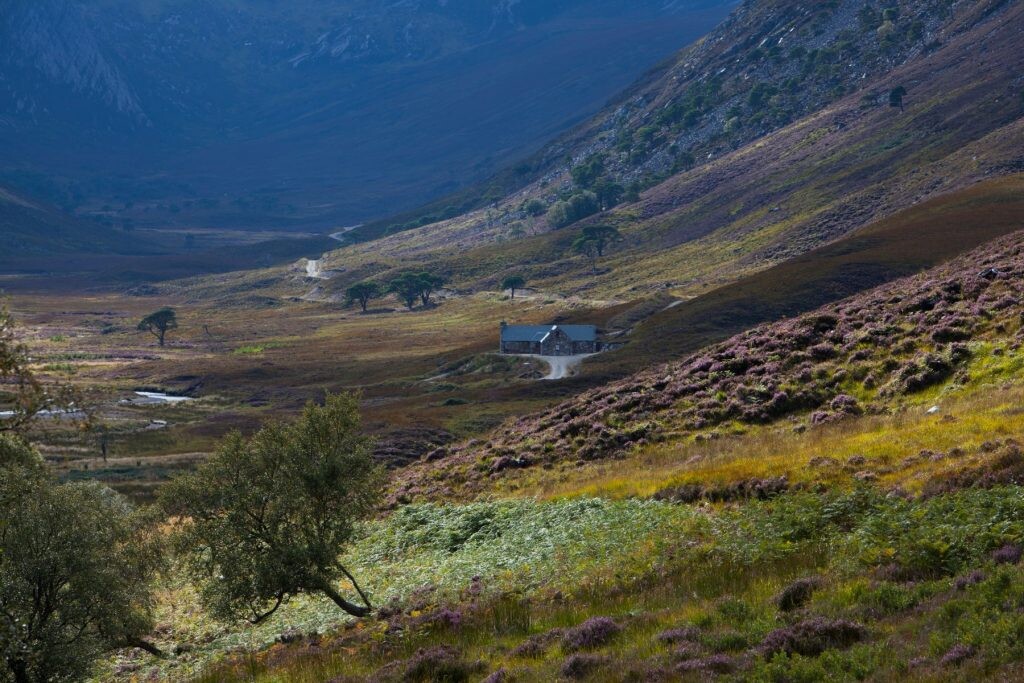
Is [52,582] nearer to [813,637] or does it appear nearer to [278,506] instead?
[278,506]

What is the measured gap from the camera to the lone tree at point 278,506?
90.5ft

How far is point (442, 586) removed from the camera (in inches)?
1099

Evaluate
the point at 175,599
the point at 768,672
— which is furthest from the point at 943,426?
the point at 175,599

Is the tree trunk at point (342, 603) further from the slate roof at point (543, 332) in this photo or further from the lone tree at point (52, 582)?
the slate roof at point (543, 332)

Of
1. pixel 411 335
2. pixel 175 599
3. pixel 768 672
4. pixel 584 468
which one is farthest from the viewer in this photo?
pixel 411 335

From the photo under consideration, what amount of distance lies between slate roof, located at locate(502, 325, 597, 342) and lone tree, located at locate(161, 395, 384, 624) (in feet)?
353

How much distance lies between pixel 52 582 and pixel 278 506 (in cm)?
647

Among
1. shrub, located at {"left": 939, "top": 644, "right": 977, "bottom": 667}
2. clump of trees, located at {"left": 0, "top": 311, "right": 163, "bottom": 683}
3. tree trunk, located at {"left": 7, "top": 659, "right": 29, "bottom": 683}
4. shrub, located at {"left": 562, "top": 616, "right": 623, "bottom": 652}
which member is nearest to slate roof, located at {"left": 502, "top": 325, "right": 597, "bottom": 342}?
clump of trees, located at {"left": 0, "top": 311, "right": 163, "bottom": 683}

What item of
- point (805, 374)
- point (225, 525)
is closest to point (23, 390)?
point (225, 525)

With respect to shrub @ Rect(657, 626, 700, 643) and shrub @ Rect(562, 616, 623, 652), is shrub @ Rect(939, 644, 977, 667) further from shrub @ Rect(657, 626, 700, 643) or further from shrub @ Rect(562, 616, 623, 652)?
shrub @ Rect(562, 616, 623, 652)

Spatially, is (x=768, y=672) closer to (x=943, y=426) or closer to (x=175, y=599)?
Result: (x=943, y=426)

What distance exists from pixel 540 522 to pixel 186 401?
12118 cm

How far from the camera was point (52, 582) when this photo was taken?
25.1m

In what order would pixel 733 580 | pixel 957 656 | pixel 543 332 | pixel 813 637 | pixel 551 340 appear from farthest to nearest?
pixel 543 332 → pixel 551 340 → pixel 733 580 → pixel 813 637 → pixel 957 656
